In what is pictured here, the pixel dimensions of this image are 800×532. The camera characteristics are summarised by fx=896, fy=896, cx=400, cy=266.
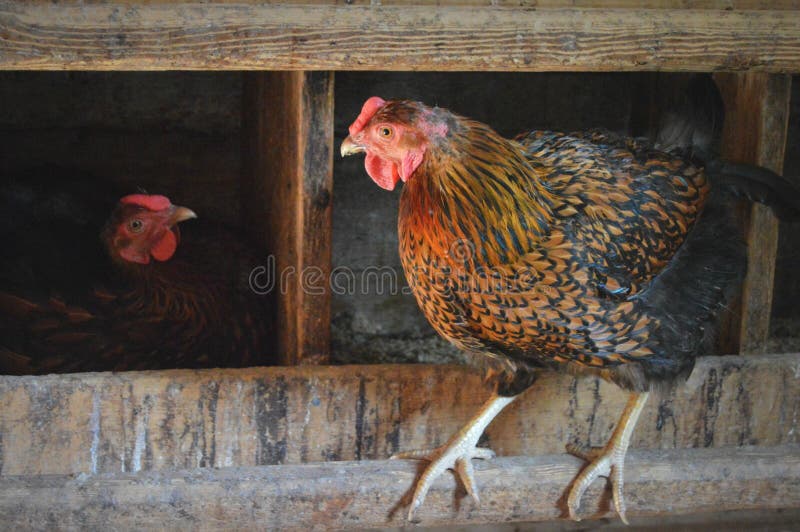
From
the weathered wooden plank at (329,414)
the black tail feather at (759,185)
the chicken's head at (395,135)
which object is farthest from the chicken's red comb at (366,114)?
the black tail feather at (759,185)

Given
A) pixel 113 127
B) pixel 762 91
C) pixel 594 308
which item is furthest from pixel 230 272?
pixel 762 91

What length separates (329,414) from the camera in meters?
2.21

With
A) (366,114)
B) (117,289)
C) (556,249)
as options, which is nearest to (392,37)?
Result: (366,114)

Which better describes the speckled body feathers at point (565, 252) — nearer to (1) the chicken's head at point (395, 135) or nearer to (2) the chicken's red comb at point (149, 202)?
(1) the chicken's head at point (395, 135)

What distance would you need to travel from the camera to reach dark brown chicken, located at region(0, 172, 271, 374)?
94.6 inches

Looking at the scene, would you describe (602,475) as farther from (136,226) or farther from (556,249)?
(136,226)

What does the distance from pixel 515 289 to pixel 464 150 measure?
0.96ft

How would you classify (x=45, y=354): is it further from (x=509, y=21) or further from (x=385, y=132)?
(x=509, y=21)

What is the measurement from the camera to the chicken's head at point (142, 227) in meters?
2.53

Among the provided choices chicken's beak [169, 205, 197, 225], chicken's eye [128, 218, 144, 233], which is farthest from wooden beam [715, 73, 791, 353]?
chicken's eye [128, 218, 144, 233]

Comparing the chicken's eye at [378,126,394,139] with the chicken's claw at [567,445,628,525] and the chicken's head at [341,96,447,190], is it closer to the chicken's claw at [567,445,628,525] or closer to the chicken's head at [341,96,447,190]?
the chicken's head at [341,96,447,190]

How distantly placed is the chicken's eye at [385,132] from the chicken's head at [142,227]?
949 mm

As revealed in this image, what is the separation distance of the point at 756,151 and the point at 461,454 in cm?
109

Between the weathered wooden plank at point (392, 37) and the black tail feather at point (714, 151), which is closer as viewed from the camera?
the weathered wooden plank at point (392, 37)
